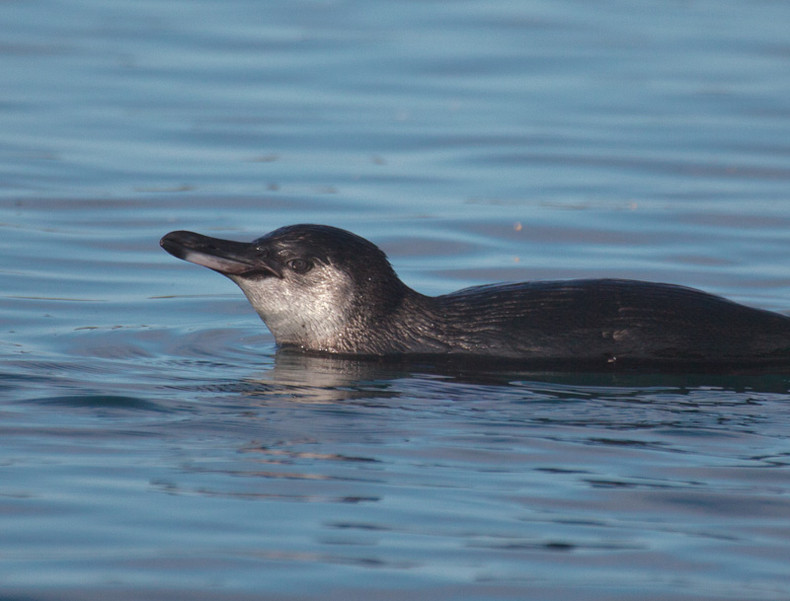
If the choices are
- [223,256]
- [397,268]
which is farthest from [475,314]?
[397,268]

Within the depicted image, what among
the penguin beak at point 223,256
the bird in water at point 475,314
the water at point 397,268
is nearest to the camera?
the water at point 397,268

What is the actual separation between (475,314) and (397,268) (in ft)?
11.4

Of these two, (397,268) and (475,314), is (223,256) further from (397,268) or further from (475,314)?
(397,268)

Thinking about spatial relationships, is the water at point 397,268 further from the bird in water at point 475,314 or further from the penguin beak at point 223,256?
the penguin beak at point 223,256

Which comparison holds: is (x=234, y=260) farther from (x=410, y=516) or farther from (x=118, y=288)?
(x=410, y=516)

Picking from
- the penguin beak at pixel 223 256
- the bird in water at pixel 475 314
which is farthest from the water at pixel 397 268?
the penguin beak at pixel 223 256

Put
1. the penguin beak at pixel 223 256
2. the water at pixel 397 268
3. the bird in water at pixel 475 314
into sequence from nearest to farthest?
1. the water at pixel 397 268
2. the bird in water at pixel 475 314
3. the penguin beak at pixel 223 256

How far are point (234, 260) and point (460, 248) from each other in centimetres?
402

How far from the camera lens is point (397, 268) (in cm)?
1259

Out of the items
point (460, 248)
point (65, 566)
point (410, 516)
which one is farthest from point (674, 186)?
point (65, 566)

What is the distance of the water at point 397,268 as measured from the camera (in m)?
5.84

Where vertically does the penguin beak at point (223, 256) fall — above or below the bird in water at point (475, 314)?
above

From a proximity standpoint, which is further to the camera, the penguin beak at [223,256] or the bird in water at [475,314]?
the penguin beak at [223,256]

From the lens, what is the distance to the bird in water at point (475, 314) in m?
8.89
